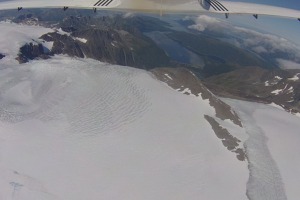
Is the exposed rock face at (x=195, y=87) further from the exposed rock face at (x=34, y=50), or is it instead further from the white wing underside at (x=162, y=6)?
the exposed rock face at (x=34, y=50)

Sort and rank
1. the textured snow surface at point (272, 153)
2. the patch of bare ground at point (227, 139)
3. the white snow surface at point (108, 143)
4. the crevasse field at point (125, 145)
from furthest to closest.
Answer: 1. the patch of bare ground at point (227, 139)
2. the textured snow surface at point (272, 153)
3. the crevasse field at point (125, 145)
4. the white snow surface at point (108, 143)

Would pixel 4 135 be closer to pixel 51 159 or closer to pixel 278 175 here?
pixel 51 159

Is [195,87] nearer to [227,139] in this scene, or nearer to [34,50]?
[227,139]

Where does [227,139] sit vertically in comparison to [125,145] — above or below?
below

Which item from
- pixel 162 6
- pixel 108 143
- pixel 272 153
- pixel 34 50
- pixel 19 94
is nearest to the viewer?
pixel 162 6

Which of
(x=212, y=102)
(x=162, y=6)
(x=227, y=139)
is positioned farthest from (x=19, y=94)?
(x=162, y=6)

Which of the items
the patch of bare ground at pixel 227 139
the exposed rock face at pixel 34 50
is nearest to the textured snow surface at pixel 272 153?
the patch of bare ground at pixel 227 139

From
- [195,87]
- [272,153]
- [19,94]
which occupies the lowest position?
[272,153]

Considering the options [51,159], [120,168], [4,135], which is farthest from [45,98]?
[120,168]
